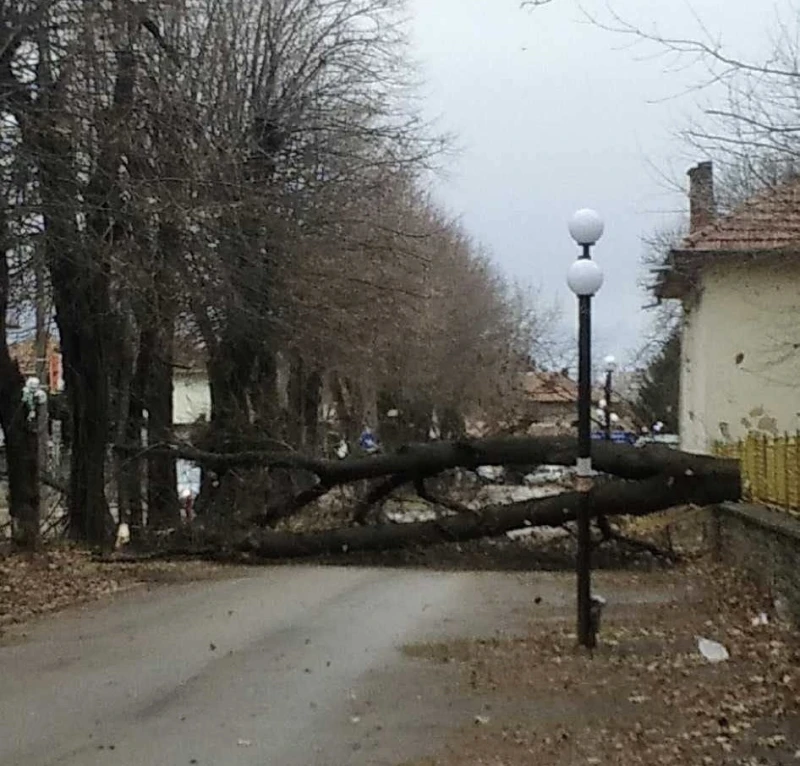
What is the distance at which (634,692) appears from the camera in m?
12.4

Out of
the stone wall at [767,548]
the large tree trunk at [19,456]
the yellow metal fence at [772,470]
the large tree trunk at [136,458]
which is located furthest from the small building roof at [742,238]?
the large tree trunk at [19,456]

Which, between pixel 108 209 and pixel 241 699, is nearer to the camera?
pixel 241 699

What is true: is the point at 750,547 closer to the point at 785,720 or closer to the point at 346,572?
the point at 346,572

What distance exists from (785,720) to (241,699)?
412 cm

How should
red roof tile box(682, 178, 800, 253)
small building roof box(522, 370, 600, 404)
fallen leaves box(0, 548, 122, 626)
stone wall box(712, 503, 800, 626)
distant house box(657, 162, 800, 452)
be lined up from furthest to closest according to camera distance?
small building roof box(522, 370, 600, 404) < distant house box(657, 162, 800, 452) < fallen leaves box(0, 548, 122, 626) < red roof tile box(682, 178, 800, 253) < stone wall box(712, 503, 800, 626)

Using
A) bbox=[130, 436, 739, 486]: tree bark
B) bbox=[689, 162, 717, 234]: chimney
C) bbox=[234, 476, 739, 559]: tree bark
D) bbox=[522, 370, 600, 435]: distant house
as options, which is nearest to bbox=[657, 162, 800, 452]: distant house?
bbox=[130, 436, 739, 486]: tree bark

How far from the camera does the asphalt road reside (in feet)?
34.0

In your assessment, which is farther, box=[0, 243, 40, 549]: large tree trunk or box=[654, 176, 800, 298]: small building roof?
box=[0, 243, 40, 549]: large tree trunk

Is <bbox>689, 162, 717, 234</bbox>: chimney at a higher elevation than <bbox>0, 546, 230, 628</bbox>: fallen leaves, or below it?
higher

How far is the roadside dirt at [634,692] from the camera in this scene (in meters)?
10.1

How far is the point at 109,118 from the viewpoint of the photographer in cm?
2056

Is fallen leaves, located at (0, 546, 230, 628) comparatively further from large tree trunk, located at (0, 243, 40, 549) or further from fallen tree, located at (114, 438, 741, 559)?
fallen tree, located at (114, 438, 741, 559)

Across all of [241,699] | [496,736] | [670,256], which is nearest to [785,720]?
[496,736]

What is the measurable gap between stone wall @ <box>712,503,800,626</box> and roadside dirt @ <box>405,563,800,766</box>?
29 cm
